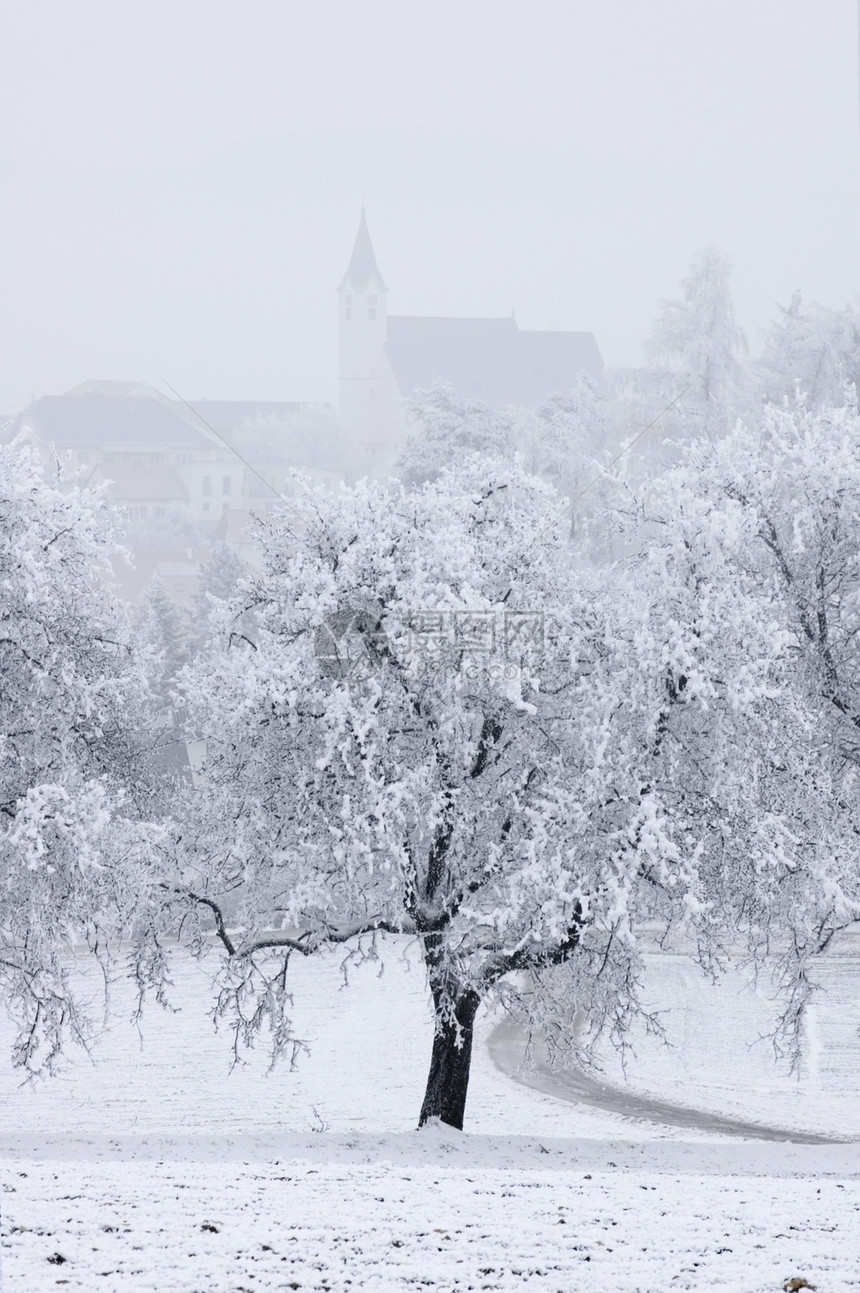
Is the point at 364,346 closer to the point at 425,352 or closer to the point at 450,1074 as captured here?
the point at 425,352

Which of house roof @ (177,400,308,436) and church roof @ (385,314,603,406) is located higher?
church roof @ (385,314,603,406)

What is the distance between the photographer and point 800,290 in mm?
46625

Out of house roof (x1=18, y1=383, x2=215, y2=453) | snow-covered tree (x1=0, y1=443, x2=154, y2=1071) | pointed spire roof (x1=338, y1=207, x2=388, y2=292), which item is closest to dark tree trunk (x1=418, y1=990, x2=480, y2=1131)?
snow-covered tree (x1=0, y1=443, x2=154, y2=1071)

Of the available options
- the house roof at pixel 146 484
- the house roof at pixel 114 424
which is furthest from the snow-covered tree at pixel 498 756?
the house roof at pixel 146 484

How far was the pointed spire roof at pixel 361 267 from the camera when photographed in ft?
300

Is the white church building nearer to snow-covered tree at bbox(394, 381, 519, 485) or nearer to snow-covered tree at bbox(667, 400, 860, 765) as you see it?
snow-covered tree at bbox(394, 381, 519, 485)

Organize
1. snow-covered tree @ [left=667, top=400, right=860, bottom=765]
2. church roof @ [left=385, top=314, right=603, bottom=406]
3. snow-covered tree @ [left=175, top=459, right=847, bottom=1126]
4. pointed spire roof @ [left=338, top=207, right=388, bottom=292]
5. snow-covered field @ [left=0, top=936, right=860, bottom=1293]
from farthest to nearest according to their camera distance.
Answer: pointed spire roof @ [left=338, top=207, right=388, bottom=292]
church roof @ [left=385, top=314, right=603, bottom=406]
snow-covered tree @ [left=667, top=400, right=860, bottom=765]
snow-covered tree @ [left=175, top=459, right=847, bottom=1126]
snow-covered field @ [left=0, top=936, right=860, bottom=1293]

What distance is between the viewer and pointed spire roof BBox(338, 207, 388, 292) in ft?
300

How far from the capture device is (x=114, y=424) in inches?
2955

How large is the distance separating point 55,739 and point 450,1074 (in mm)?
6575

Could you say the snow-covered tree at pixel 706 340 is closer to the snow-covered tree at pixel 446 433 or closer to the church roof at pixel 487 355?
the snow-covered tree at pixel 446 433

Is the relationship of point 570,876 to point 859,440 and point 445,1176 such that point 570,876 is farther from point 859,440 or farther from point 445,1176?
point 859,440

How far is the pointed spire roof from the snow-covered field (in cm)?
7422

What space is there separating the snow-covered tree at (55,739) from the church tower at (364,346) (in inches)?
2493
